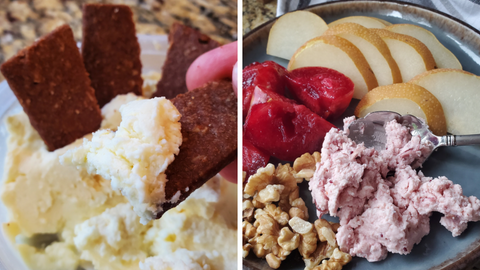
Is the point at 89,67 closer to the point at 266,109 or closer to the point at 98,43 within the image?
the point at 98,43

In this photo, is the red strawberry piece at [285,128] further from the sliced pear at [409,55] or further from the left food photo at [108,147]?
the sliced pear at [409,55]

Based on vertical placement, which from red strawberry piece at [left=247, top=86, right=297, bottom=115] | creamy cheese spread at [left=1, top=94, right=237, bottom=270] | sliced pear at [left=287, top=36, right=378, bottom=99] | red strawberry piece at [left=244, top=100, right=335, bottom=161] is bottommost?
creamy cheese spread at [left=1, top=94, right=237, bottom=270]

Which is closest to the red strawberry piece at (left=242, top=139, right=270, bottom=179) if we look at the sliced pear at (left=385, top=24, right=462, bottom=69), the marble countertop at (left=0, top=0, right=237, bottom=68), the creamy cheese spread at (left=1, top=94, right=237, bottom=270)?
the creamy cheese spread at (left=1, top=94, right=237, bottom=270)

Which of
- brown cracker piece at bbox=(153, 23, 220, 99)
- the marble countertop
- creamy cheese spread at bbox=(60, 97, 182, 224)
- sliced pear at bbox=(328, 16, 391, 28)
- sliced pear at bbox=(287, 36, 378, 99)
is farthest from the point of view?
the marble countertop

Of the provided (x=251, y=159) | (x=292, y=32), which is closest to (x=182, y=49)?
(x=292, y=32)

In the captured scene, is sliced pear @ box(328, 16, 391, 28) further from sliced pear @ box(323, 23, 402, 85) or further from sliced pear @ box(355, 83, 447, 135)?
sliced pear @ box(355, 83, 447, 135)

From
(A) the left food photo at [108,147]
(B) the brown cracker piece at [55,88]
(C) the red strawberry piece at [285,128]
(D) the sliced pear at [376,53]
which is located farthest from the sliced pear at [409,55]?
(B) the brown cracker piece at [55,88]

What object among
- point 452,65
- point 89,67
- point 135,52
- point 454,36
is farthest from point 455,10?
point 89,67
